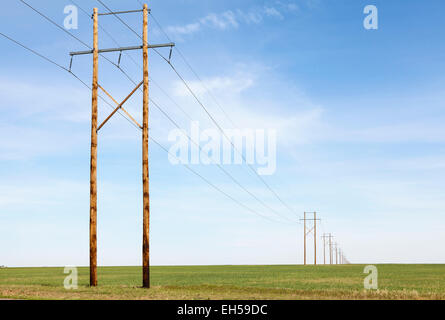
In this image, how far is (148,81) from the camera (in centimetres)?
2783

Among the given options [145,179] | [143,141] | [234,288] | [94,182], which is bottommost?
[234,288]

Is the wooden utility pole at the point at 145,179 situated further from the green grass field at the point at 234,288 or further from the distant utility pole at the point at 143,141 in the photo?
the green grass field at the point at 234,288

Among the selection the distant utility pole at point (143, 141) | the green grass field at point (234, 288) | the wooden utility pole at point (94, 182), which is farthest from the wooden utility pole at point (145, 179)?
the wooden utility pole at point (94, 182)

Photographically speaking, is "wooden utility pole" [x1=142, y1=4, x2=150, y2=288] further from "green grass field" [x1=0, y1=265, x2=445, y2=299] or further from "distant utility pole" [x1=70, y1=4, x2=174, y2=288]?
"green grass field" [x1=0, y1=265, x2=445, y2=299]

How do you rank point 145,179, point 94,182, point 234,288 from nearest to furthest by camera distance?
point 145,179 < point 94,182 < point 234,288

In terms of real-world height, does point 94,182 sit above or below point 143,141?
below

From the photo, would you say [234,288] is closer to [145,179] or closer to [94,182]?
[145,179]

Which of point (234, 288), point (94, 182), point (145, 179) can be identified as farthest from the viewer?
point (234, 288)

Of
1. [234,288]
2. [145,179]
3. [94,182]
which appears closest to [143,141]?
[145,179]

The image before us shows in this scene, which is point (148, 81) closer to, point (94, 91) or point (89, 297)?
point (94, 91)
